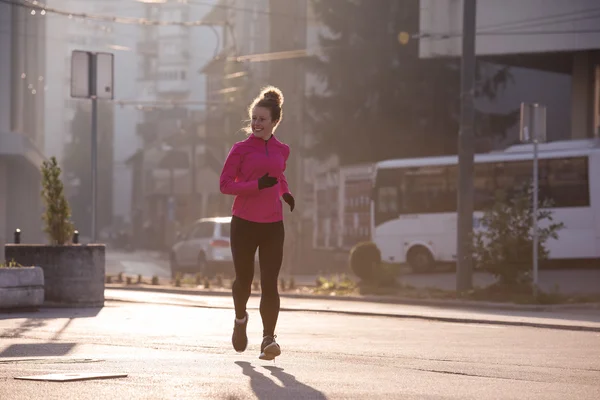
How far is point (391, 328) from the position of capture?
14711 mm

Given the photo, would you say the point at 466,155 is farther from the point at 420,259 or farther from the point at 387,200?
the point at 387,200

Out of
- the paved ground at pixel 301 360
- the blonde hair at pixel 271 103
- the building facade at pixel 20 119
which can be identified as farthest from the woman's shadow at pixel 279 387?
the building facade at pixel 20 119

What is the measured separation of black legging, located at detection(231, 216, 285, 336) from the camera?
9.65 metres

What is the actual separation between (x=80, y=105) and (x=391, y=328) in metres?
130

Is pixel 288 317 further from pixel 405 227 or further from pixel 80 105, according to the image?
pixel 80 105

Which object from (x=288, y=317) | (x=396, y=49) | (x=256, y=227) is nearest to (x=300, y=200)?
(x=396, y=49)

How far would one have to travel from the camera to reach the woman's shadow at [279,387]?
7566mm

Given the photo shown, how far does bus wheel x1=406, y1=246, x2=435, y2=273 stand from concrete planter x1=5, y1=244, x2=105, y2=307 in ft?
66.0

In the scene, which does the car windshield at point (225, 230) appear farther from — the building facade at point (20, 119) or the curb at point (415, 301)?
the building facade at point (20, 119)

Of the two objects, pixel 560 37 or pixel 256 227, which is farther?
pixel 560 37

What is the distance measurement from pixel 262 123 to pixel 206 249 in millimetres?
27341

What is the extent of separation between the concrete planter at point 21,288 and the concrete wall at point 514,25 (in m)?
22.6

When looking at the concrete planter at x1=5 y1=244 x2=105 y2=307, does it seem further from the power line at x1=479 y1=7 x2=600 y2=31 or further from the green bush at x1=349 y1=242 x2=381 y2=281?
the power line at x1=479 y1=7 x2=600 y2=31

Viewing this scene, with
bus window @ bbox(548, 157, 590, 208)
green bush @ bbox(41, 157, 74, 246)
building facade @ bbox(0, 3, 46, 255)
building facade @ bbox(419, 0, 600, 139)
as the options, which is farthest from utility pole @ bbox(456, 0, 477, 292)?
building facade @ bbox(0, 3, 46, 255)
